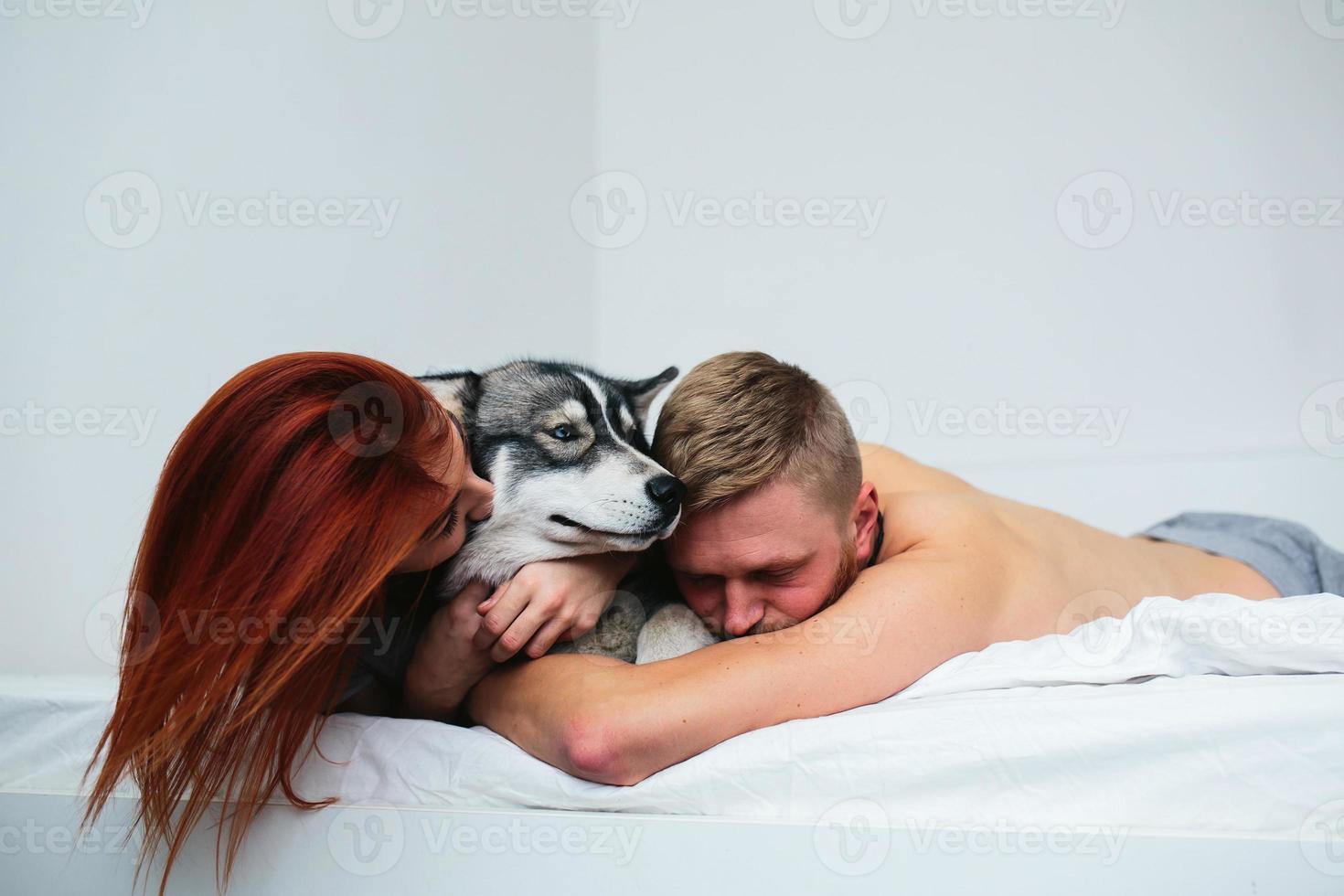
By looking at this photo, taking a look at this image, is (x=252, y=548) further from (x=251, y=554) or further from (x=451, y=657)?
(x=451, y=657)

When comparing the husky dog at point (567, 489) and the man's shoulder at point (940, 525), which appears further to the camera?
the man's shoulder at point (940, 525)

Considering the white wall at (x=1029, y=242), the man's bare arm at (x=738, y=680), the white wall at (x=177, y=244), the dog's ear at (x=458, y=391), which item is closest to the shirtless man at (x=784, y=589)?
the man's bare arm at (x=738, y=680)

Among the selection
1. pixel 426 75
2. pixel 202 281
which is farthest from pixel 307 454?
pixel 426 75

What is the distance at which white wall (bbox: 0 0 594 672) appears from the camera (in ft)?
6.81

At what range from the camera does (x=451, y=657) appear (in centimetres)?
134

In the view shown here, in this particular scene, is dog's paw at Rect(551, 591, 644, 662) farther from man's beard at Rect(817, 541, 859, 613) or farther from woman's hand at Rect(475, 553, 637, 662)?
man's beard at Rect(817, 541, 859, 613)

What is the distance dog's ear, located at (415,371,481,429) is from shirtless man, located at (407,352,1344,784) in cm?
32

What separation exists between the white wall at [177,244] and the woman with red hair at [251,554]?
129cm

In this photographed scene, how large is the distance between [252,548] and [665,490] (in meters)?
0.55

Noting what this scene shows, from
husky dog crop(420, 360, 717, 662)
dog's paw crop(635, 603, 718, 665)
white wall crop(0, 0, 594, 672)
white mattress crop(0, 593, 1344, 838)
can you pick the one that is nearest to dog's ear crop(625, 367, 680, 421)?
husky dog crop(420, 360, 717, 662)

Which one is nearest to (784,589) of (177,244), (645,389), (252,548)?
(645,389)

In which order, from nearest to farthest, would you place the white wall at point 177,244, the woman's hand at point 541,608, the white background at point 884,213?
the woman's hand at point 541,608 < the white wall at point 177,244 < the white background at point 884,213

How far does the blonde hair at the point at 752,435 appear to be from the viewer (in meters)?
1.38

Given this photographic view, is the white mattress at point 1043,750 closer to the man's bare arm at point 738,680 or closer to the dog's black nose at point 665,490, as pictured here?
the man's bare arm at point 738,680
